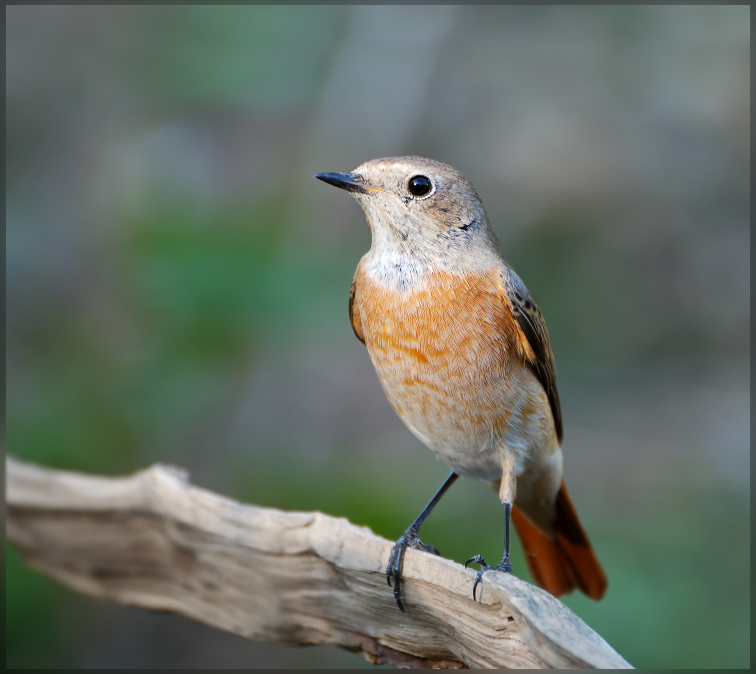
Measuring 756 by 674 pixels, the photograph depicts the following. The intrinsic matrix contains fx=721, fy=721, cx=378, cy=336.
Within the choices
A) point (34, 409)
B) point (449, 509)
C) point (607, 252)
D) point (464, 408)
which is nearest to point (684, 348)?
point (607, 252)

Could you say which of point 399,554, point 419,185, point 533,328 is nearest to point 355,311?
point 419,185

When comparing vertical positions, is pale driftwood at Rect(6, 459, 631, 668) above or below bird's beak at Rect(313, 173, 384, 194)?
below

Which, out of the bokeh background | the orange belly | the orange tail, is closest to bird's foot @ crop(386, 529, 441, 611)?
the orange belly

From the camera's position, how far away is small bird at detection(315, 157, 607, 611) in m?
3.01

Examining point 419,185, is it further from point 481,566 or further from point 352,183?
point 481,566

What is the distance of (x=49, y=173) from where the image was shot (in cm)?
566

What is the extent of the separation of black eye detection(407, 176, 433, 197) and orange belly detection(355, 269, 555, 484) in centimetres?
37

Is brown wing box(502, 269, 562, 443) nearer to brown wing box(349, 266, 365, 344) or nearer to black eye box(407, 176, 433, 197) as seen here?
black eye box(407, 176, 433, 197)

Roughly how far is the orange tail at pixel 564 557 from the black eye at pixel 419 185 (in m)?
1.65

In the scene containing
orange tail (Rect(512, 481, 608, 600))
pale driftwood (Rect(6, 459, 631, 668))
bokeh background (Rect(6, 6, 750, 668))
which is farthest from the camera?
bokeh background (Rect(6, 6, 750, 668))

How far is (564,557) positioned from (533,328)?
1381 millimetres

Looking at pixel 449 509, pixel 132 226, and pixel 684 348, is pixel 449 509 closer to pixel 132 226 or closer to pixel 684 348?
pixel 132 226

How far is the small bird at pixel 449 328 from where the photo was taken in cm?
301

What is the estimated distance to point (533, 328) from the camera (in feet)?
10.3
